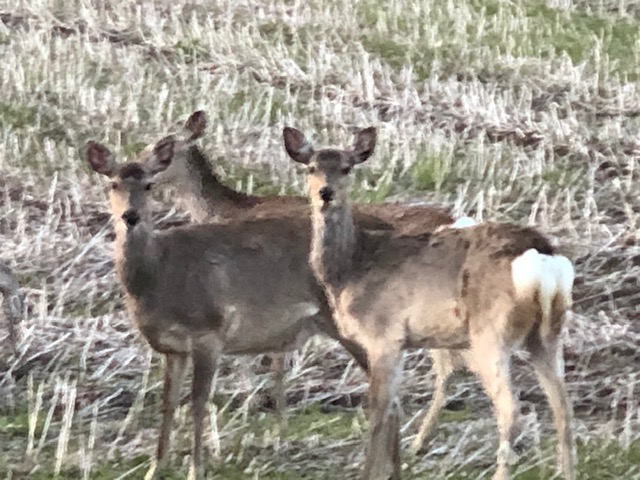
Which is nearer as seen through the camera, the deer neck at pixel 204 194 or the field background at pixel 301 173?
the field background at pixel 301 173

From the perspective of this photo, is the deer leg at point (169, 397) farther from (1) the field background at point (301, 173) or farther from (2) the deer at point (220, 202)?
(2) the deer at point (220, 202)

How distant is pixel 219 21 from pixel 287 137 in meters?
8.04

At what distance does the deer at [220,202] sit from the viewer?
648 centimetres

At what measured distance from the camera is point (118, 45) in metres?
12.6

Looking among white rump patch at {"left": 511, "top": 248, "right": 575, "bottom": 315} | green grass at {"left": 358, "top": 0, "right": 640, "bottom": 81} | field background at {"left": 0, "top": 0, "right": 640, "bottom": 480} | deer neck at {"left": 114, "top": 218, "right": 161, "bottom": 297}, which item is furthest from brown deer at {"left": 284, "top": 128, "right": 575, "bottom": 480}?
green grass at {"left": 358, "top": 0, "right": 640, "bottom": 81}

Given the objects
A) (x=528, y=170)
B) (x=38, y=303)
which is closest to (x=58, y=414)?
(x=38, y=303)

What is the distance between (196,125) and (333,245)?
2009 millimetres

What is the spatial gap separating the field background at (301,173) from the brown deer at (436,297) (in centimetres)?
36

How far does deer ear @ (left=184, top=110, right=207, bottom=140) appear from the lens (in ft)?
24.9

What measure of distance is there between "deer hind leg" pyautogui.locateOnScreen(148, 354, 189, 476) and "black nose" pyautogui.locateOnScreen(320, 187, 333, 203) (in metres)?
0.95

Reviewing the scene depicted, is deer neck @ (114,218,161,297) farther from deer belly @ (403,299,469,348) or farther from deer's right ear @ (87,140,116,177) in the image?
deer belly @ (403,299,469,348)

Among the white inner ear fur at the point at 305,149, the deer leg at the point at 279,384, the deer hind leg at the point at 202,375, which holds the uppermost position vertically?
the white inner ear fur at the point at 305,149

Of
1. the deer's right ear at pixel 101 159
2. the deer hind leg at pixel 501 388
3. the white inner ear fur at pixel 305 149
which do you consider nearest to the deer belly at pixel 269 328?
the white inner ear fur at pixel 305 149

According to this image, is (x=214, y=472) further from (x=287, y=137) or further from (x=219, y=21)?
(x=219, y=21)
